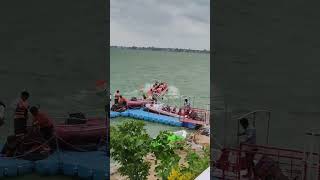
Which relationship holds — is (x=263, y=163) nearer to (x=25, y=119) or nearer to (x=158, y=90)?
(x=25, y=119)

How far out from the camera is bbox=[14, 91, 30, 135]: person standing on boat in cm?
455

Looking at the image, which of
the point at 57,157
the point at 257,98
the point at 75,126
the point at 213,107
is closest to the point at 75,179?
the point at 57,157

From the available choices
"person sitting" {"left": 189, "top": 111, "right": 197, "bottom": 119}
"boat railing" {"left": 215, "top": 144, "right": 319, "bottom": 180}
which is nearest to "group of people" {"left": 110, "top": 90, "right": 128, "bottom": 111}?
"person sitting" {"left": 189, "top": 111, "right": 197, "bottom": 119}

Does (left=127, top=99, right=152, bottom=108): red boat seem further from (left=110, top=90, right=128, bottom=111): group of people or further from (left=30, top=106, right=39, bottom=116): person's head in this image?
(left=30, top=106, right=39, bottom=116): person's head

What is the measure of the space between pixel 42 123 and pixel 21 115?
8.8 inches

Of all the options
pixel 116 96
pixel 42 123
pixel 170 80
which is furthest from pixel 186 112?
pixel 170 80

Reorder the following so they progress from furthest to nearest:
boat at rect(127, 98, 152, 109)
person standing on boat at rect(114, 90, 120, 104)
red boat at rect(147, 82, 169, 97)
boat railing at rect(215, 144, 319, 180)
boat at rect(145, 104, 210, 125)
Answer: red boat at rect(147, 82, 169, 97) < boat at rect(127, 98, 152, 109) < person standing on boat at rect(114, 90, 120, 104) < boat at rect(145, 104, 210, 125) < boat railing at rect(215, 144, 319, 180)

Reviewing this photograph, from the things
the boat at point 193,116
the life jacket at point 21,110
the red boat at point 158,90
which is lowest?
the boat at point 193,116

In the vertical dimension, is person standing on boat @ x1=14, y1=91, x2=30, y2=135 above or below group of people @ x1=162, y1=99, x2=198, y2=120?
above

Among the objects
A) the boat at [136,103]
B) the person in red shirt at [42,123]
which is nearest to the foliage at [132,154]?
the person in red shirt at [42,123]

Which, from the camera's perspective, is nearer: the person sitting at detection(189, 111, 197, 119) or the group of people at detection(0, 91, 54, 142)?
the group of people at detection(0, 91, 54, 142)

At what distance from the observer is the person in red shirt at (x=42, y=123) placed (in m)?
4.54

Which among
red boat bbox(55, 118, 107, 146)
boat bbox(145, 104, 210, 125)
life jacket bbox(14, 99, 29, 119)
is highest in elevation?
life jacket bbox(14, 99, 29, 119)

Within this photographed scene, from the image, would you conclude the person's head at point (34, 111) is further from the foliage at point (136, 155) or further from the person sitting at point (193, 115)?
the person sitting at point (193, 115)
